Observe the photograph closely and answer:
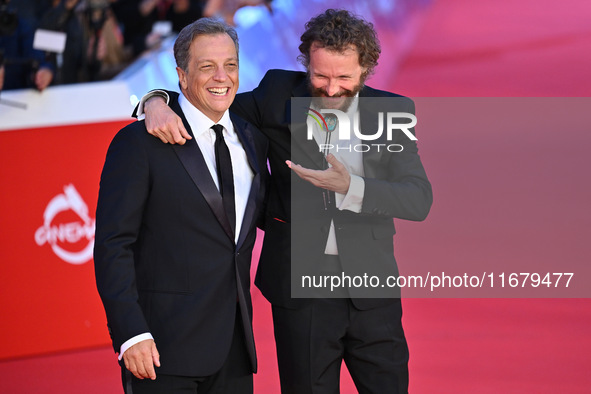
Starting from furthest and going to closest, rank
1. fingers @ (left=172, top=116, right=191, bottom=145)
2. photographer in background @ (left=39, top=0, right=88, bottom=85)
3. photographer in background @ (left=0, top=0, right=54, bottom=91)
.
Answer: photographer in background @ (left=39, top=0, right=88, bottom=85) → photographer in background @ (left=0, top=0, right=54, bottom=91) → fingers @ (left=172, top=116, right=191, bottom=145)

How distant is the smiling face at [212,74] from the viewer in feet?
6.97

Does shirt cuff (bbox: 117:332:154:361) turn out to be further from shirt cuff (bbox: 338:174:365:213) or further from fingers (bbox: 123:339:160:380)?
shirt cuff (bbox: 338:174:365:213)

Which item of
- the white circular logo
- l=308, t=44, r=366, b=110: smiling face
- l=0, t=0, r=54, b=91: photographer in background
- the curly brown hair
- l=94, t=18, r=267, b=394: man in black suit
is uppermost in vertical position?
l=0, t=0, r=54, b=91: photographer in background

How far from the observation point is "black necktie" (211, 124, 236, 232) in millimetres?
2119

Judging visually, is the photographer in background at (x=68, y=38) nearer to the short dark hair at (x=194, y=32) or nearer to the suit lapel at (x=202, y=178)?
the short dark hair at (x=194, y=32)

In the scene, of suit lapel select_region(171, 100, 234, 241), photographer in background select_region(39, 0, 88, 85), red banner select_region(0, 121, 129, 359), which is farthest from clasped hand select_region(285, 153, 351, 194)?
photographer in background select_region(39, 0, 88, 85)

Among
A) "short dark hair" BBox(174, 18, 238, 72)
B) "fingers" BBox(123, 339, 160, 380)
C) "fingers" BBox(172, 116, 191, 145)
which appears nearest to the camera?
"fingers" BBox(123, 339, 160, 380)

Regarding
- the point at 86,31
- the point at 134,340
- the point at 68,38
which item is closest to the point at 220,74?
the point at 134,340

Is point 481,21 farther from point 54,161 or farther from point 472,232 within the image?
point 54,161

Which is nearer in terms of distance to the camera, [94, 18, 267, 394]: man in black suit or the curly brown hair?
[94, 18, 267, 394]: man in black suit

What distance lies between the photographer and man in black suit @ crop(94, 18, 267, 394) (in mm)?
1981

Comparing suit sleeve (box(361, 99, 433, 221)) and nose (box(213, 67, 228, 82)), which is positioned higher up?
nose (box(213, 67, 228, 82))

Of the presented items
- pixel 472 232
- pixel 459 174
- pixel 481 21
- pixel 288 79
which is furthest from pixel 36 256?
pixel 481 21

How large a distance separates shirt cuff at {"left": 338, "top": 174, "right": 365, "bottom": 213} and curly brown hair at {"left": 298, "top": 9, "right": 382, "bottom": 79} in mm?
405
